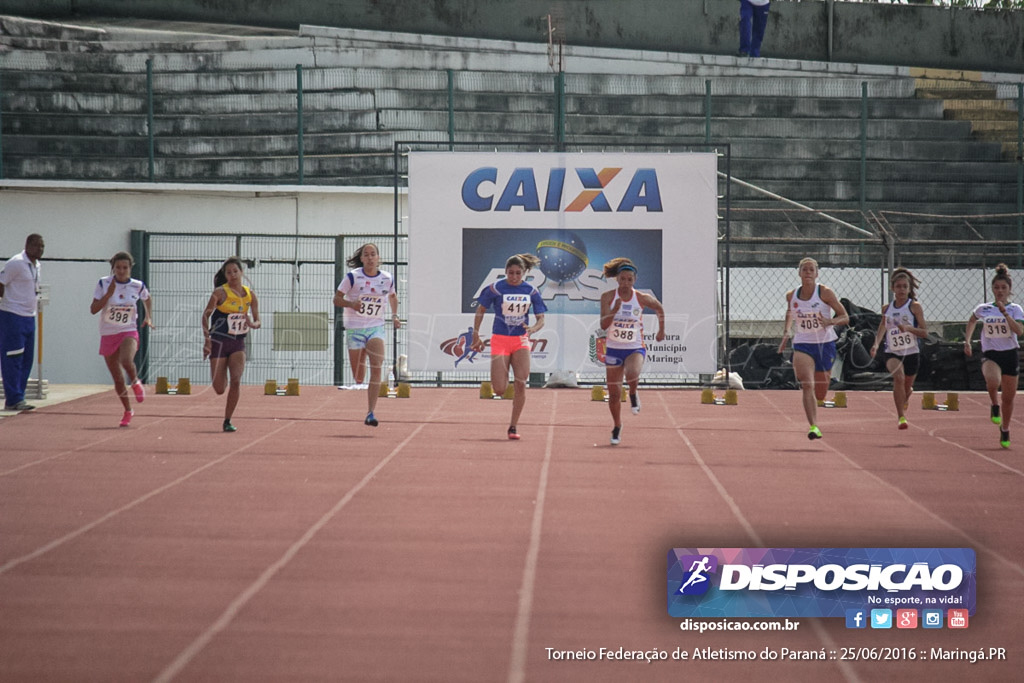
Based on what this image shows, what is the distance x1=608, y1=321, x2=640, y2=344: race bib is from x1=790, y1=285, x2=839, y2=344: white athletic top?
6.05ft

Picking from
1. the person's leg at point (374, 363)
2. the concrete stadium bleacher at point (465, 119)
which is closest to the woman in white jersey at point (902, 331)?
the person's leg at point (374, 363)

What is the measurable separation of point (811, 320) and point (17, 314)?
9.66m

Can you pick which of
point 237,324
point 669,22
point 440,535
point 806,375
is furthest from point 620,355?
point 669,22

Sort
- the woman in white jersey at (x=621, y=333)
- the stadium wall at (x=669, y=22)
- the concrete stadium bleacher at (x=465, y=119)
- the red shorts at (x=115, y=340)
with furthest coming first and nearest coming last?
the stadium wall at (x=669, y=22) → the concrete stadium bleacher at (x=465, y=119) → the red shorts at (x=115, y=340) → the woman in white jersey at (x=621, y=333)

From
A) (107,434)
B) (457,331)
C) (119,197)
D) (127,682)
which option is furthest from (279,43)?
(127,682)

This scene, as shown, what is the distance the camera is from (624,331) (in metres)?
14.3

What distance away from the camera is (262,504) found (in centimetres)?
991

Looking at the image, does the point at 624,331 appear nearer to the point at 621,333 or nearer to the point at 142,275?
the point at 621,333

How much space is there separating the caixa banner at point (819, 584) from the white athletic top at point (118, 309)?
10.1 meters

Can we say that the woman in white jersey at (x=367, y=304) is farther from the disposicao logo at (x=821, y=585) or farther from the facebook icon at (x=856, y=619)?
the facebook icon at (x=856, y=619)

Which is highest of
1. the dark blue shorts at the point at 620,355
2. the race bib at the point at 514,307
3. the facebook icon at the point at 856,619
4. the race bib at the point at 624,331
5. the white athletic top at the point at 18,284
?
the white athletic top at the point at 18,284

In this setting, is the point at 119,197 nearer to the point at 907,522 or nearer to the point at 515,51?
the point at 515,51

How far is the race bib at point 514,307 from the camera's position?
47.4 ft

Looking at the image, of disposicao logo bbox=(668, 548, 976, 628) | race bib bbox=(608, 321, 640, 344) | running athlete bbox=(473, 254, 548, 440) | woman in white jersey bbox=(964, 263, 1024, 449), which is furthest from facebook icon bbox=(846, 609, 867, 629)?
woman in white jersey bbox=(964, 263, 1024, 449)
